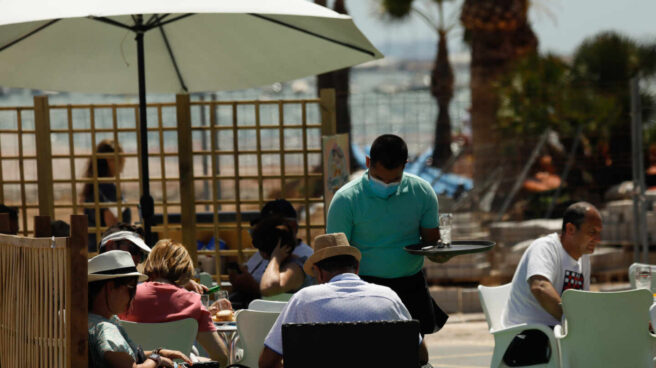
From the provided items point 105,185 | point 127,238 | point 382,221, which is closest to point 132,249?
point 127,238

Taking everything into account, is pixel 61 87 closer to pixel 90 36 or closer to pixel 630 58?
pixel 90 36

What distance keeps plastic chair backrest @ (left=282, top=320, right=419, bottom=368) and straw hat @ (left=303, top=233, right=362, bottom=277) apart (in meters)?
0.55

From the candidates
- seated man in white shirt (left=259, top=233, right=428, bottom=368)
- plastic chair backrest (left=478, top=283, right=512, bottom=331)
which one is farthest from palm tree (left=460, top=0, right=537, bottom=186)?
seated man in white shirt (left=259, top=233, right=428, bottom=368)

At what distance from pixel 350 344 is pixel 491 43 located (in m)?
13.8

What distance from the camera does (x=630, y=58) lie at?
15828 mm

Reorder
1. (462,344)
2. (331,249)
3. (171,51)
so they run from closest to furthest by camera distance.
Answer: (331,249) → (171,51) → (462,344)

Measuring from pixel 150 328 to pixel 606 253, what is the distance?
7228 millimetres

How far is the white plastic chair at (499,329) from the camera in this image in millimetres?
5562

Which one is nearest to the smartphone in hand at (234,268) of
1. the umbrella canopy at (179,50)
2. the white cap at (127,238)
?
the white cap at (127,238)

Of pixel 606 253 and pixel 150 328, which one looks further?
pixel 606 253

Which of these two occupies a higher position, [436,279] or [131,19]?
[131,19]

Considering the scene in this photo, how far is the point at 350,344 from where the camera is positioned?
3.75 meters

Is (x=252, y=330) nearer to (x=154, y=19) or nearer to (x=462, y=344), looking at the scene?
(x=154, y=19)

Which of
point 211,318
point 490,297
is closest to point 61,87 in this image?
point 211,318
